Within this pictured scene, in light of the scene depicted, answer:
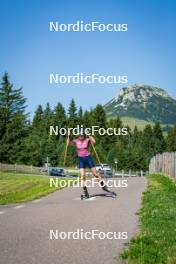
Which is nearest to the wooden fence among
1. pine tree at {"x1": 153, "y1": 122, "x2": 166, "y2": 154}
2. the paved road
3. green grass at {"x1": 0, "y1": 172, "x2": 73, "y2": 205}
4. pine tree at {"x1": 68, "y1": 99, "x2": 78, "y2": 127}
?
green grass at {"x1": 0, "y1": 172, "x2": 73, "y2": 205}

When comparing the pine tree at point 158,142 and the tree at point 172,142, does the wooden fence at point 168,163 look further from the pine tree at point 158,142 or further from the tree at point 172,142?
the pine tree at point 158,142

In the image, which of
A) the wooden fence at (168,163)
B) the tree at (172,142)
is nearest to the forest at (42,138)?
the tree at (172,142)

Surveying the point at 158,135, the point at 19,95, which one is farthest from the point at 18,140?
the point at 158,135

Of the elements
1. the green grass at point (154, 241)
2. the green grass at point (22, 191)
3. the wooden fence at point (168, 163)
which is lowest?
the green grass at point (154, 241)

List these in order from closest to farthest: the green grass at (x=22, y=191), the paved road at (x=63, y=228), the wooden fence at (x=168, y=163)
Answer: the paved road at (x=63, y=228) < the green grass at (x=22, y=191) < the wooden fence at (x=168, y=163)

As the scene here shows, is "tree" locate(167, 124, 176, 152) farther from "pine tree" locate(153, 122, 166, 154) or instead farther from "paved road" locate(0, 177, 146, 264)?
"paved road" locate(0, 177, 146, 264)

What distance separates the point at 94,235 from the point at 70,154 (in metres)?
76.7

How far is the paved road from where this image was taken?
7.38 meters

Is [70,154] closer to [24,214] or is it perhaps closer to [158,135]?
[24,214]

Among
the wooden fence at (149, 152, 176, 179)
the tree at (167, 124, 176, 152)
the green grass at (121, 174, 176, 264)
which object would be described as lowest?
the green grass at (121, 174, 176, 264)

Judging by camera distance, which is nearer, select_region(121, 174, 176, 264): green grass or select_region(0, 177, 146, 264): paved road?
select_region(121, 174, 176, 264): green grass

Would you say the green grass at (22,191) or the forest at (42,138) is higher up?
the forest at (42,138)

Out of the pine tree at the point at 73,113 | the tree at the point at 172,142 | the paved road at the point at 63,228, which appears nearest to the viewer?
the paved road at the point at 63,228

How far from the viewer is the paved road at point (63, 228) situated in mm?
7377
